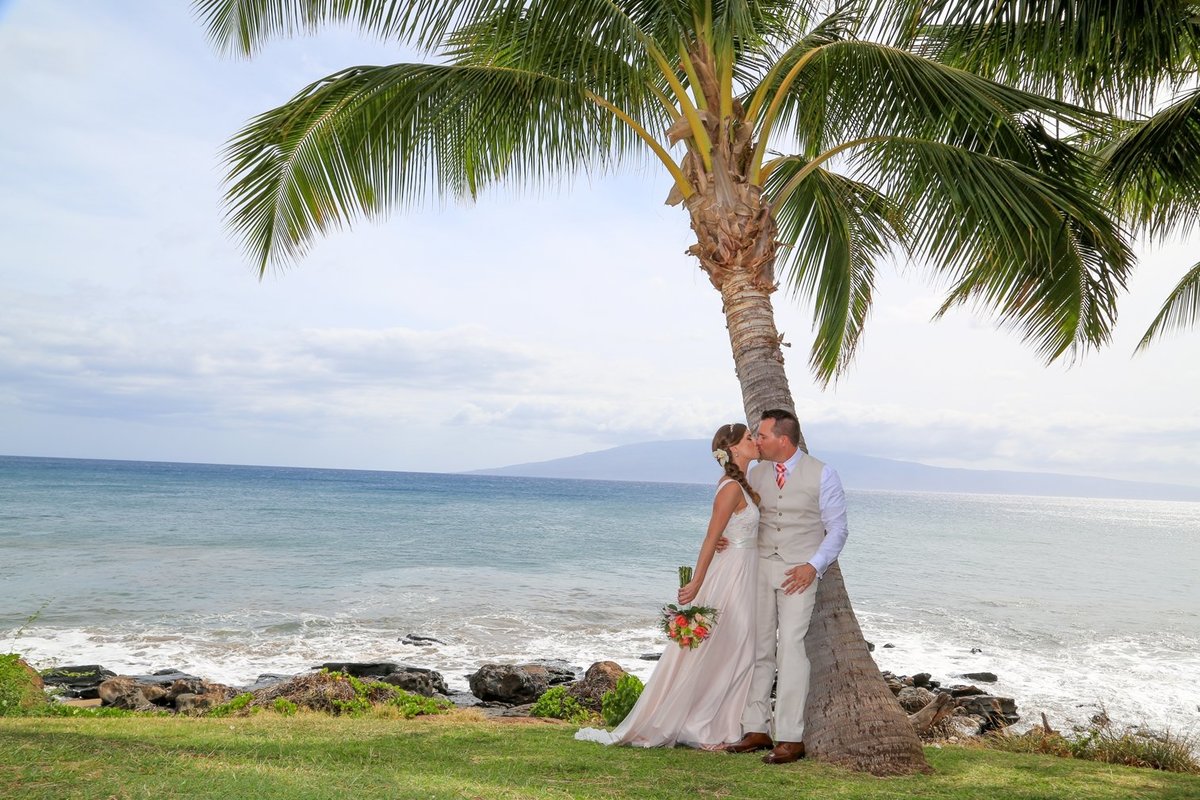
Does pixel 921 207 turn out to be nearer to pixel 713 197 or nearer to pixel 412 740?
pixel 713 197

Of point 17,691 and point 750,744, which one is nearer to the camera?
point 750,744

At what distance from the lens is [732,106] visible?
23.7 ft

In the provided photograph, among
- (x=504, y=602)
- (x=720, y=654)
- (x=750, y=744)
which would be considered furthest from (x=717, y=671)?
(x=504, y=602)

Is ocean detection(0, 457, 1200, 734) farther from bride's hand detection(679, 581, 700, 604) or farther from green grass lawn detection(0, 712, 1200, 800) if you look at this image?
bride's hand detection(679, 581, 700, 604)

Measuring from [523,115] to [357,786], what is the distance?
18.1 feet

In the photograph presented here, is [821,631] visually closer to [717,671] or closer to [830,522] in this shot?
[717,671]

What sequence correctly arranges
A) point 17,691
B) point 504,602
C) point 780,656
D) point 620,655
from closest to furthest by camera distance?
point 780,656
point 17,691
point 620,655
point 504,602

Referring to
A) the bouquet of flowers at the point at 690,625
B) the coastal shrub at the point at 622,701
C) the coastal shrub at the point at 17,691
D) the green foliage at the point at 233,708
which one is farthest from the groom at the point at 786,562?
the coastal shrub at the point at 17,691

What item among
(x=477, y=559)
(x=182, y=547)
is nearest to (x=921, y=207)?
(x=477, y=559)

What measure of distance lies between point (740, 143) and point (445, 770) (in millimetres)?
5101

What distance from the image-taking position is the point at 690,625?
18.6 feet

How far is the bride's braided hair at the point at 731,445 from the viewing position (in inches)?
224

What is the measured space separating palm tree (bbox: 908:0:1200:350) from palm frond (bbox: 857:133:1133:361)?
84 centimetres

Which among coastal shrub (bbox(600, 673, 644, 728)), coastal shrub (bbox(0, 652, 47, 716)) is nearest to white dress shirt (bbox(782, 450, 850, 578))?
coastal shrub (bbox(600, 673, 644, 728))
